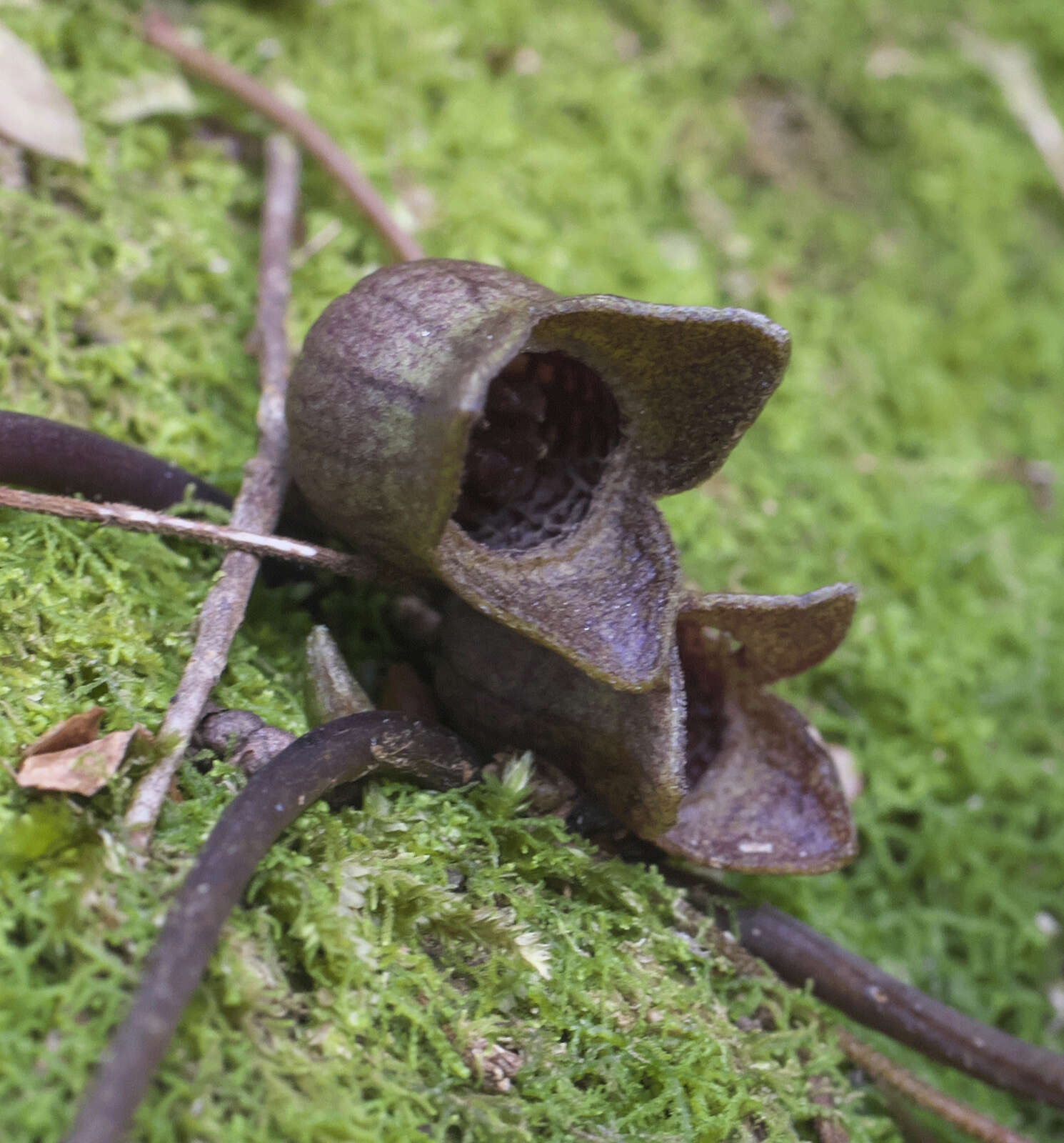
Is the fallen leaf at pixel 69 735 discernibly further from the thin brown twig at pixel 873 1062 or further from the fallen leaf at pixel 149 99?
the fallen leaf at pixel 149 99

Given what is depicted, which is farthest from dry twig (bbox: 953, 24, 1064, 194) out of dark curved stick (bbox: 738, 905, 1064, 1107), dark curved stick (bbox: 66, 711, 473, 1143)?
dark curved stick (bbox: 66, 711, 473, 1143)

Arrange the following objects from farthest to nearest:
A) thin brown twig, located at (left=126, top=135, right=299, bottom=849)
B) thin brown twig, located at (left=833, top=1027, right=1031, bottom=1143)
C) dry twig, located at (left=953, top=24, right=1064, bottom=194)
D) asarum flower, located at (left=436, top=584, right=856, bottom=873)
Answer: dry twig, located at (left=953, top=24, right=1064, bottom=194) → thin brown twig, located at (left=833, top=1027, right=1031, bottom=1143) → asarum flower, located at (left=436, top=584, right=856, bottom=873) → thin brown twig, located at (left=126, top=135, right=299, bottom=849)

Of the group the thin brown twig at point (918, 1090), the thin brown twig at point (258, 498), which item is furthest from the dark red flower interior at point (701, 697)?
the thin brown twig at point (258, 498)

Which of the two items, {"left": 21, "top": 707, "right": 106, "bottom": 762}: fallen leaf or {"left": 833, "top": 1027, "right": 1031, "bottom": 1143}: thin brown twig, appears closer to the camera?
{"left": 21, "top": 707, "right": 106, "bottom": 762}: fallen leaf

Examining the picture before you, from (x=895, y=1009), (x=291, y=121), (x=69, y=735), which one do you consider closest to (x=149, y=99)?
(x=291, y=121)

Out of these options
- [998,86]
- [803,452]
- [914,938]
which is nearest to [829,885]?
[914,938]

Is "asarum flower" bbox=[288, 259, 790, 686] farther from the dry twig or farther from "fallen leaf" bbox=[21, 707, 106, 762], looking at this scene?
the dry twig

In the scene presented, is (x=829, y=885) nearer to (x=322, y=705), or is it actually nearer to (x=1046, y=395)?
(x=322, y=705)

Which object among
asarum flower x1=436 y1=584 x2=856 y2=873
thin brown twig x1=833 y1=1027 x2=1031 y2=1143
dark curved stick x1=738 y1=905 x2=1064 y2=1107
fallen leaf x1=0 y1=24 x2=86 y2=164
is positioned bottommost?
thin brown twig x1=833 y1=1027 x2=1031 y2=1143
